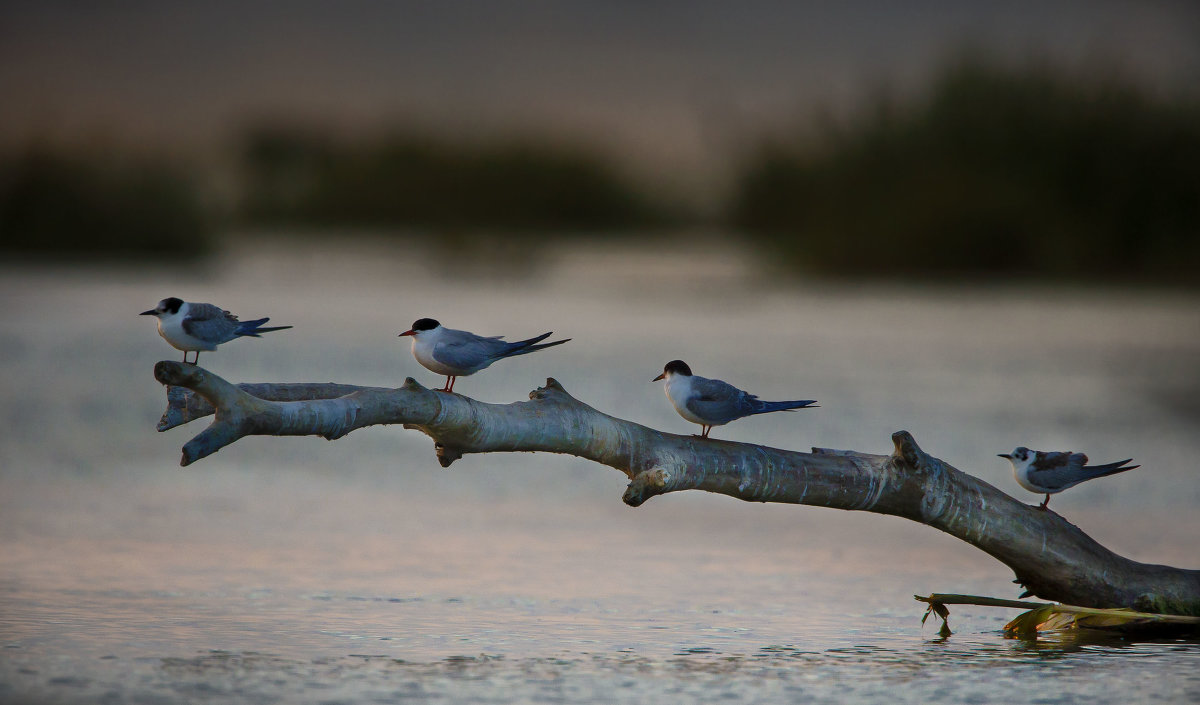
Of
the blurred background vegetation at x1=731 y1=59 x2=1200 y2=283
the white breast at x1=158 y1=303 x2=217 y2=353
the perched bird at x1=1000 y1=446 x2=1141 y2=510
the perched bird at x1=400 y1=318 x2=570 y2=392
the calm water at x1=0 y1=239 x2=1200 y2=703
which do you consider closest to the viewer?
the calm water at x1=0 y1=239 x2=1200 y2=703

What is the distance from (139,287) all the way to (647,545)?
14.3m

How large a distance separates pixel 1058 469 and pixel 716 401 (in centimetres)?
131

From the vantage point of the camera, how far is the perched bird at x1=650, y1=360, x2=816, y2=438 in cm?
495

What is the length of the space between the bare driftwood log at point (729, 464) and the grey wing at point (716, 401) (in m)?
0.16

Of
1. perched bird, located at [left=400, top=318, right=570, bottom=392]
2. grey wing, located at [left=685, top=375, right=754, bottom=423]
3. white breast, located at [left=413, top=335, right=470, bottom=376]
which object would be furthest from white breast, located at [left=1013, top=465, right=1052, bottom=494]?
white breast, located at [left=413, top=335, right=470, bottom=376]

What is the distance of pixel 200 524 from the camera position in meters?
A: 6.83

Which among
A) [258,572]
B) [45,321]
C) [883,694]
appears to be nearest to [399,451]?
[258,572]

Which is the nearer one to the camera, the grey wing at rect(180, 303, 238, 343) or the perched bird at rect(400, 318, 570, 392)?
the grey wing at rect(180, 303, 238, 343)

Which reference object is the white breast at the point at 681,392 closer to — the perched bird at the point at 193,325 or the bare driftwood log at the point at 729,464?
the bare driftwood log at the point at 729,464

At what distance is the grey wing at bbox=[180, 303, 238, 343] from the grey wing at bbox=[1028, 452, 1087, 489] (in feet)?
9.55

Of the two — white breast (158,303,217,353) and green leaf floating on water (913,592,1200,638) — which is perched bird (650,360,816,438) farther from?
white breast (158,303,217,353)

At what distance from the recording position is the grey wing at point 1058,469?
17.0ft

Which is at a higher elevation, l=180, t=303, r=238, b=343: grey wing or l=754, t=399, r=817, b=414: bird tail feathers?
l=180, t=303, r=238, b=343: grey wing

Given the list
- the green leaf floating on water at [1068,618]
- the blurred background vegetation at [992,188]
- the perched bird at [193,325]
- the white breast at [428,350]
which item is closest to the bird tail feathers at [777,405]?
the green leaf floating on water at [1068,618]
